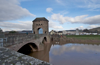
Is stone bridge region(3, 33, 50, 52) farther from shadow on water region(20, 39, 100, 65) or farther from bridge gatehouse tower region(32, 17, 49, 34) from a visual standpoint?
bridge gatehouse tower region(32, 17, 49, 34)

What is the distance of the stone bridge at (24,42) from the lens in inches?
257

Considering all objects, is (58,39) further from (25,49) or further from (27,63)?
(27,63)

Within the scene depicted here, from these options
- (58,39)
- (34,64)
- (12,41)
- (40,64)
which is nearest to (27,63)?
(34,64)

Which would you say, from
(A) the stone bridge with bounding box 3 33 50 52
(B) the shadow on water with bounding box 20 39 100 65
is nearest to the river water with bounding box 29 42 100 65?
(B) the shadow on water with bounding box 20 39 100 65

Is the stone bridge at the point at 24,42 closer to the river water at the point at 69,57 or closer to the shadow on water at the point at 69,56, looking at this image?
the shadow on water at the point at 69,56

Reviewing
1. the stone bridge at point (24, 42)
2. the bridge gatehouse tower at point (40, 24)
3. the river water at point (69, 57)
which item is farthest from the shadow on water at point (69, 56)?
the bridge gatehouse tower at point (40, 24)

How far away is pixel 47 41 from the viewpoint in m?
32.4

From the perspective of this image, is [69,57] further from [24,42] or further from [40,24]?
[40,24]

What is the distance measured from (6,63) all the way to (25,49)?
15.4 meters

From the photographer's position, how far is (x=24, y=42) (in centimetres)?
953

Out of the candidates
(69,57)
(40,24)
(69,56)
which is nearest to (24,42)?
(69,57)

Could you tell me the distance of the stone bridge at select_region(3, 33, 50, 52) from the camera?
6.53 m

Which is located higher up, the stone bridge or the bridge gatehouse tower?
the bridge gatehouse tower

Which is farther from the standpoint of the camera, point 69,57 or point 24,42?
point 69,57
